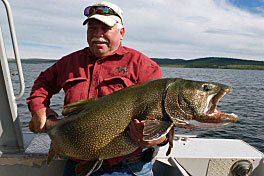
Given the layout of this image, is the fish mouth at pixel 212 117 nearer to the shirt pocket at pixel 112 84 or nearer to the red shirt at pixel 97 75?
the red shirt at pixel 97 75

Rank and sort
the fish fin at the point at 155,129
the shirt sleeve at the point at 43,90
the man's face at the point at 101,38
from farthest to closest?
the shirt sleeve at the point at 43,90, the man's face at the point at 101,38, the fish fin at the point at 155,129

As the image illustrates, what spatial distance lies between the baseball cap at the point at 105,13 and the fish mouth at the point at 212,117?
1415 mm

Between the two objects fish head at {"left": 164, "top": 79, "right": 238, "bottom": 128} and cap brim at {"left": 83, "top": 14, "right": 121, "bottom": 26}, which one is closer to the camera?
fish head at {"left": 164, "top": 79, "right": 238, "bottom": 128}

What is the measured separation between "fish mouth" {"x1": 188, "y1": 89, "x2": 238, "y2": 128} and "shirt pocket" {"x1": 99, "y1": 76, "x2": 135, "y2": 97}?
2.96ft

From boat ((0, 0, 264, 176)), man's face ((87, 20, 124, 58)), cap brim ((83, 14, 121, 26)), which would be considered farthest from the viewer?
boat ((0, 0, 264, 176))

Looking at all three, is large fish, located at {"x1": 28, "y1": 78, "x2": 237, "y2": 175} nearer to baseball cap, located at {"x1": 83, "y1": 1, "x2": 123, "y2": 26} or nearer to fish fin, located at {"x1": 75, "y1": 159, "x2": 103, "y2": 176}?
fish fin, located at {"x1": 75, "y1": 159, "x2": 103, "y2": 176}

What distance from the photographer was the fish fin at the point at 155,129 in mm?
2141

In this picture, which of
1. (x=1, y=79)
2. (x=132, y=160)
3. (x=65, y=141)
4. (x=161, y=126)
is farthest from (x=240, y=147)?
(x=1, y=79)

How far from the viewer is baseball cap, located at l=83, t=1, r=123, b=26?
2.69m

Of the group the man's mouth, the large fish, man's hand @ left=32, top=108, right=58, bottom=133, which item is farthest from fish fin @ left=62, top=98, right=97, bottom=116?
the man's mouth

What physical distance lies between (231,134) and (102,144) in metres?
12.6

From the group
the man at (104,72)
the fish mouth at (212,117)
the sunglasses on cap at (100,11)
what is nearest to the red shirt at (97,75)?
the man at (104,72)

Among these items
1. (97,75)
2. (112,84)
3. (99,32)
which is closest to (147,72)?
(112,84)

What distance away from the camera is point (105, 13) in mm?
2762
